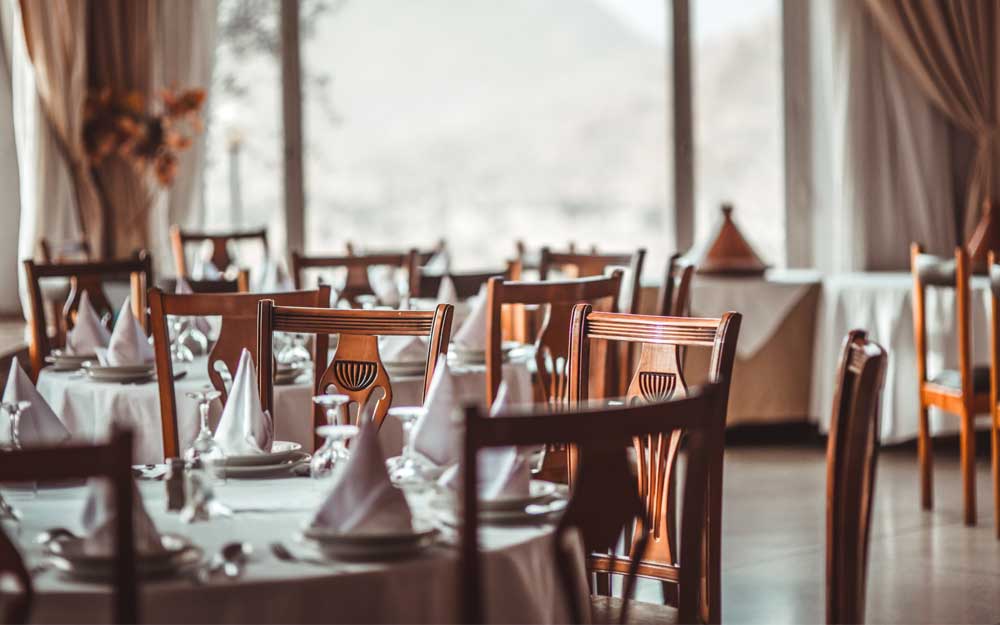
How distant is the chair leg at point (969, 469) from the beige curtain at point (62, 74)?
4.15 m

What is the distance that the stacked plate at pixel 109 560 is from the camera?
149 centimetres

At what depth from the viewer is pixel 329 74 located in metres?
6.73

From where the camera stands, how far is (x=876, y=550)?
4.16m

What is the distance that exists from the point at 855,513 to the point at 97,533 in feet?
3.37

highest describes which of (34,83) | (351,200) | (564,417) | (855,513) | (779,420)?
(34,83)

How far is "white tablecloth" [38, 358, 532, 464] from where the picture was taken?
3146mm

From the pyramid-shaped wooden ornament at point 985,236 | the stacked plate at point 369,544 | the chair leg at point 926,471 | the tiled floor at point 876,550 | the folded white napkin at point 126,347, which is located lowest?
the tiled floor at point 876,550

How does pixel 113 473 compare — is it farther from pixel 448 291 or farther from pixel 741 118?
pixel 741 118

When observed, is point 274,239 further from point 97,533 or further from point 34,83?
point 97,533

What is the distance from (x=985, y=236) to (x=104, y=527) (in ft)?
18.3

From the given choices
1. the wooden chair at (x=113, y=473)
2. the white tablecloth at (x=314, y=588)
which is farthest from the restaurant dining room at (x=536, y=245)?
the wooden chair at (x=113, y=473)

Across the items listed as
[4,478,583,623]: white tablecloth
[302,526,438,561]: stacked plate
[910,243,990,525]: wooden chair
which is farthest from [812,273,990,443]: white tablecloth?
[302,526,438,561]: stacked plate

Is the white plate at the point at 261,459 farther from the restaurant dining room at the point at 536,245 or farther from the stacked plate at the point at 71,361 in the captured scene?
the stacked plate at the point at 71,361

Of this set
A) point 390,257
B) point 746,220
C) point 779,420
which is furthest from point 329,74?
point 779,420
